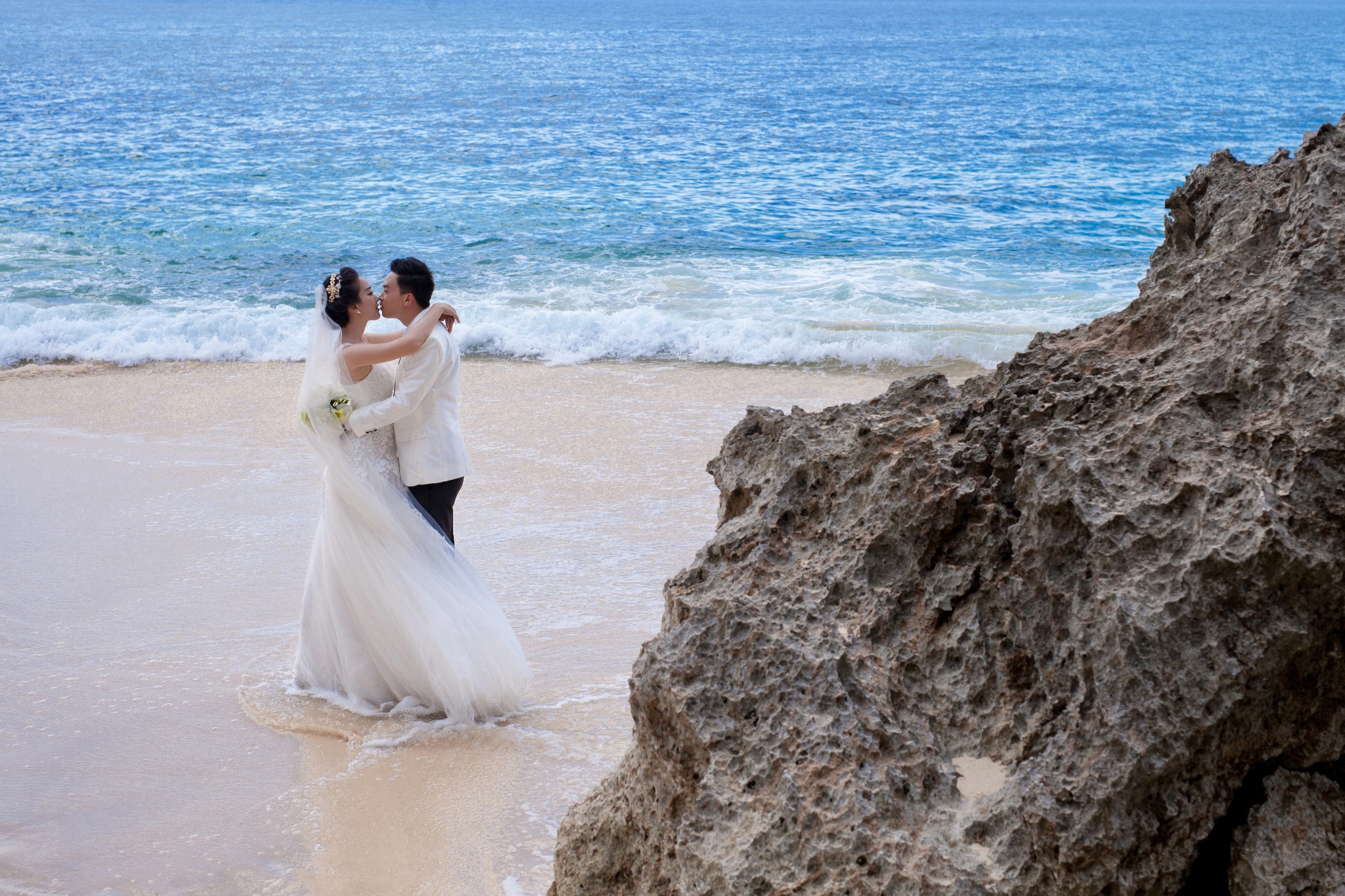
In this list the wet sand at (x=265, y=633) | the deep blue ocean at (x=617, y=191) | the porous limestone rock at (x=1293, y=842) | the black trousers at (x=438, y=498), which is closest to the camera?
the porous limestone rock at (x=1293, y=842)

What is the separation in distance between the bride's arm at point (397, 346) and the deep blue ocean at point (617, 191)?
5713 mm

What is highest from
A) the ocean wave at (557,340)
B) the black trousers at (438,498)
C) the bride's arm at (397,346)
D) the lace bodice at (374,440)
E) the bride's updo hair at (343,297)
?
the bride's updo hair at (343,297)

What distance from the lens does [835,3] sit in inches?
5022

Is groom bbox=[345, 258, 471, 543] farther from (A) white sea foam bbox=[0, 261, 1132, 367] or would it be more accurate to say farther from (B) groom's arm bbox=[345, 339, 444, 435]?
(A) white sea foam bbox=[0, 261, 1132, 367]

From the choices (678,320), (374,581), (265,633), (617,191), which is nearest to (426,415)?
(374,581)

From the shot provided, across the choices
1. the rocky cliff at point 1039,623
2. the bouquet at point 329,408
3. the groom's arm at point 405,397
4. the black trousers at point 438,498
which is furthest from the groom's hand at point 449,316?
the rocky cliff at point 1039,623

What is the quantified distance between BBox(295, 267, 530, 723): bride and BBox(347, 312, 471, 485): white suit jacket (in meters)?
0.08

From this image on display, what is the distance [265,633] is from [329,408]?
4.16ft

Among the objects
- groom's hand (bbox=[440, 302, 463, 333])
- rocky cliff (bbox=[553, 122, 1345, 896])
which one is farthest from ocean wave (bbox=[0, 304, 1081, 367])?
rocky cliff (bbox=[553, 122, 1345, 896])

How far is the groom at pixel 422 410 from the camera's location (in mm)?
4418

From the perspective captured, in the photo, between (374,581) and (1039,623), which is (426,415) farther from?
(1039,623)

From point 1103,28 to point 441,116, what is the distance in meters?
59.1

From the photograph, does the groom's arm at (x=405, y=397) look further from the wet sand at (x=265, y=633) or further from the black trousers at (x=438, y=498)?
the wet sand at (x=265, y=633)

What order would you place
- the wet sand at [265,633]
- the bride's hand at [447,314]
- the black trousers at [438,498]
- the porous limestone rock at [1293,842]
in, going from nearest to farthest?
the porous limestone rock at [1293,842] → the wet sand at [265,633] → the bride's hand at [447,314] → the black trousers at [438,498]
